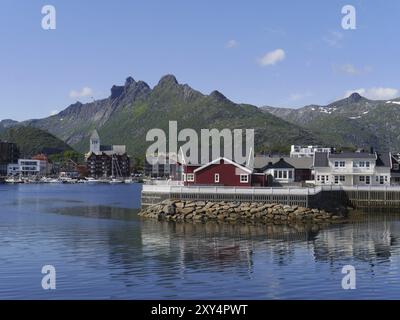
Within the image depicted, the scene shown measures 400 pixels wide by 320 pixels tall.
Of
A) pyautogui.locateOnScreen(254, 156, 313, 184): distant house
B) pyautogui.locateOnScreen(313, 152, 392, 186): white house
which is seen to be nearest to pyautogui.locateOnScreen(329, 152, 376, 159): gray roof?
pyautogui.locateOnScreen(313, 152, 392, 186): white house

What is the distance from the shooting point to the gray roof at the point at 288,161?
88125 mm

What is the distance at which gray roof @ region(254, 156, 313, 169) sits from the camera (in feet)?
289

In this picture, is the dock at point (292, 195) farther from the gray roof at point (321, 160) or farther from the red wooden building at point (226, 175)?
the gray roof at point (321, 160)

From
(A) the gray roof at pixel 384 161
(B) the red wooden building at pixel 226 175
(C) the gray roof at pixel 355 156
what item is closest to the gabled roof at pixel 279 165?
(C) the gray roof at pixel 355 156

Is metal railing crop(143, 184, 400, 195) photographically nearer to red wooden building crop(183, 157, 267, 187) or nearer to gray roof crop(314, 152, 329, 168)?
red wooden building crop(183, 157, 267, 187)

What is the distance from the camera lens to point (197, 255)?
145 feet

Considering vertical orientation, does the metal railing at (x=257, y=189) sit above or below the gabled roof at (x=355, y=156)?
below

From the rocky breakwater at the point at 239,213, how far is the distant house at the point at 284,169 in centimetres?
1372

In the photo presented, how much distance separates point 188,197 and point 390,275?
123ft

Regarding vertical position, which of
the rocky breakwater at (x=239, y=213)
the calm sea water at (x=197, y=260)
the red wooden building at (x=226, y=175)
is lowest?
the calm sea water at (x=197, y=260)

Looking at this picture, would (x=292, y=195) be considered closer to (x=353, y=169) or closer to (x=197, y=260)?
(x=353, y=169)

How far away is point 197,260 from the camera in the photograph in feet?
138

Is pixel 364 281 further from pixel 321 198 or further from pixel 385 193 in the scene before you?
pixel 385 193
